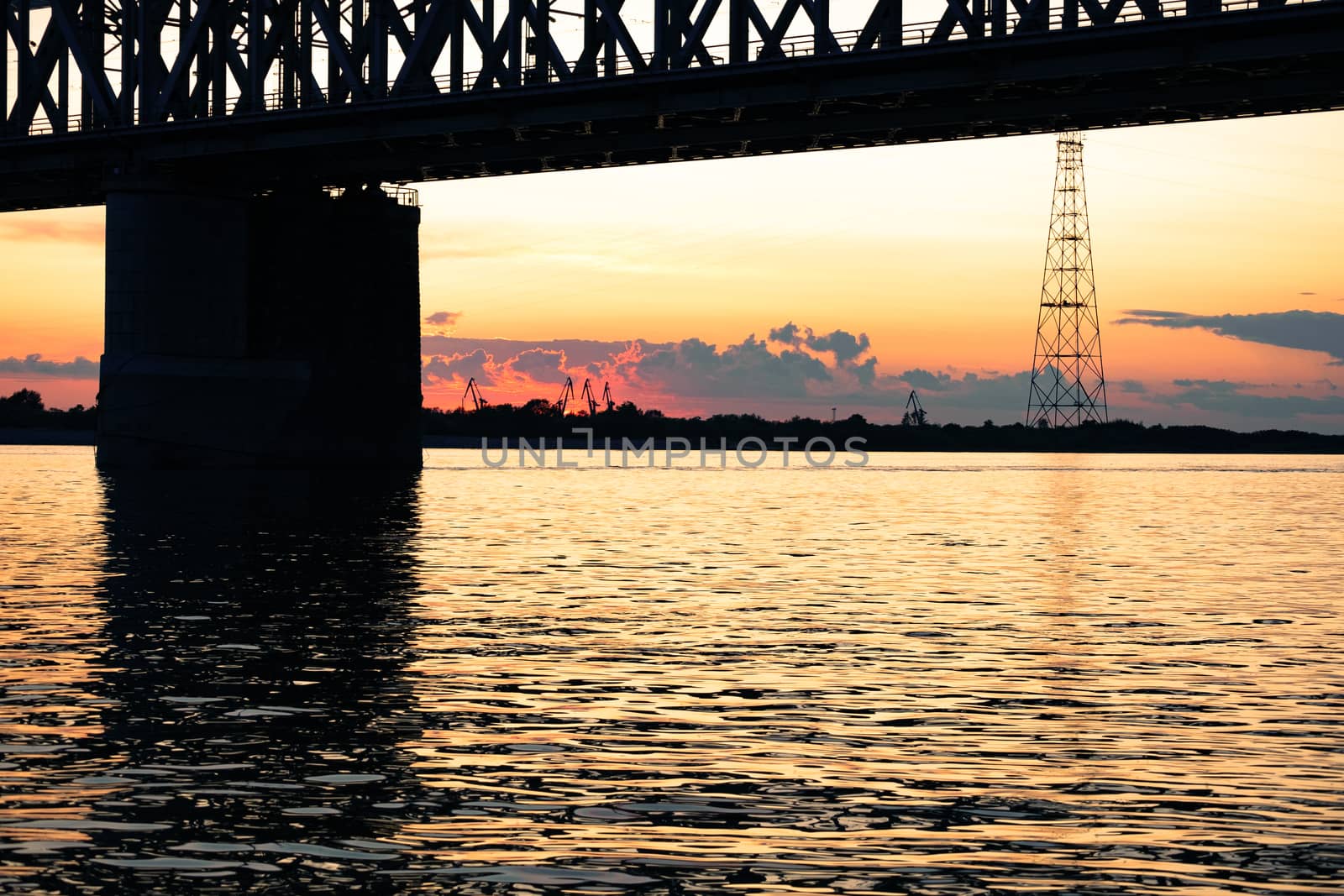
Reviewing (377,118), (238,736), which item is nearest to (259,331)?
(377,118)

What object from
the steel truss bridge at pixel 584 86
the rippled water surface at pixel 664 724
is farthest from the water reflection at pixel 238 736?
the steel truss bridge at pixel 584 86

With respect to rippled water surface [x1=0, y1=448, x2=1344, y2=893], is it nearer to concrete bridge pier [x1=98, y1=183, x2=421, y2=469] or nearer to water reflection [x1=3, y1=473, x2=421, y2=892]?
water reflection [x1=3, y1=473, x2=421, y2=892]

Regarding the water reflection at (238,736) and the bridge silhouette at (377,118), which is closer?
the water reflection at (238,736)

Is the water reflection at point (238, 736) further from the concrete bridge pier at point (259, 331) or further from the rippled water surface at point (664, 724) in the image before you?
the concrete bridge pier at point (259, 331)

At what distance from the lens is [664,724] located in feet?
55.1

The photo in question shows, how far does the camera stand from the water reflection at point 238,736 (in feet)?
37.0

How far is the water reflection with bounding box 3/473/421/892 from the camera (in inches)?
444

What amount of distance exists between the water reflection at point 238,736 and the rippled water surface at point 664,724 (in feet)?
0.18

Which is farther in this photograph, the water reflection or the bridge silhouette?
the bridge silhouette

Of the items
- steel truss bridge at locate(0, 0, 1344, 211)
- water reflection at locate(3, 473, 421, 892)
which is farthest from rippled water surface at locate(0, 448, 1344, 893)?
steel truss bridge at locate(0, 0, 1344, 211)

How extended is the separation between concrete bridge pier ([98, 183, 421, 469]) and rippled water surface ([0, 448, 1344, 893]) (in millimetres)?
42992

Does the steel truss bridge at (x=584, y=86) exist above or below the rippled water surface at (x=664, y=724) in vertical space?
above

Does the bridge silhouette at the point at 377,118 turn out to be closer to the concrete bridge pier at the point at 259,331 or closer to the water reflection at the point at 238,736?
the concrete bridge pier at the point at 259,331

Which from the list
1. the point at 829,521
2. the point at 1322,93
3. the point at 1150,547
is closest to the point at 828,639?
the point at 1150,547
